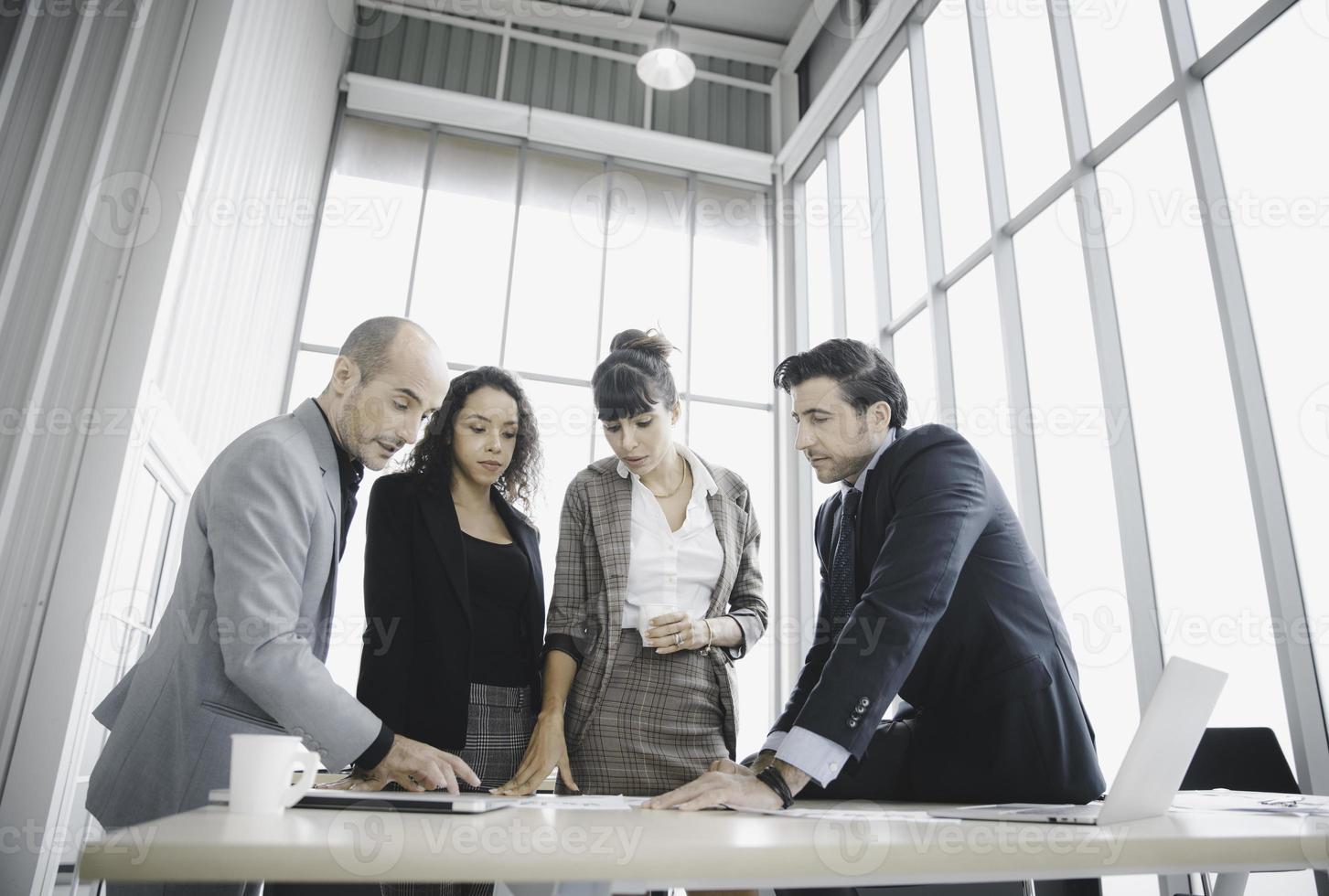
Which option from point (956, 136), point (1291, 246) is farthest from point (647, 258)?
point (1291, 246)

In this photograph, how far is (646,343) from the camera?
83.8 inches

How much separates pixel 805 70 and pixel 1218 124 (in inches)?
144

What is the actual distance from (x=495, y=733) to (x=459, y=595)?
27 cm

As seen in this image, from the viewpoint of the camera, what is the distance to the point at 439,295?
514cm

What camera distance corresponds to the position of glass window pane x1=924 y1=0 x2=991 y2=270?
159 inches

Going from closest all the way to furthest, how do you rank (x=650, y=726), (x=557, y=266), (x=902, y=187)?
(x=650, y=726)
(x=902, y=187)
(x=557, y=266)

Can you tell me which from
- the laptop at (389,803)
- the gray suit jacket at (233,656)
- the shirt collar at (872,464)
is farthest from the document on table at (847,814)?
the shirt collar at (872,464)

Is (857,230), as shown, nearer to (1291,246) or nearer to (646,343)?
(1291,246)

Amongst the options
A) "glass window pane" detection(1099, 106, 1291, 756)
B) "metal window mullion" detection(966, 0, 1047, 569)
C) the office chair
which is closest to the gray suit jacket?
the office chair

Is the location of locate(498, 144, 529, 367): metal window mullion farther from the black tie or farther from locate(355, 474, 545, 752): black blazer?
the black tie

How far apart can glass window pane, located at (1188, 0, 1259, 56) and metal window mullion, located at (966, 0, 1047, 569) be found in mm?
1004

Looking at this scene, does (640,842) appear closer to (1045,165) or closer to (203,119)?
(203,119)

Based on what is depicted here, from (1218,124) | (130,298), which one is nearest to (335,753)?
(130,298)

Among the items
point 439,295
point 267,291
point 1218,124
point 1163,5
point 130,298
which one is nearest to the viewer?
point 130,298
